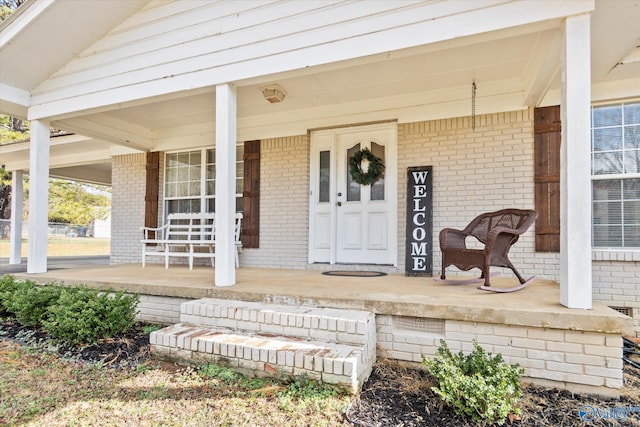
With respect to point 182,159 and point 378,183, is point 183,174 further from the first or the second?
point 378,183

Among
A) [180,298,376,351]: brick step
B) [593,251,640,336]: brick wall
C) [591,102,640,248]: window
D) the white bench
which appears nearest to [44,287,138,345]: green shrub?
[180,298,376,351]: brick step

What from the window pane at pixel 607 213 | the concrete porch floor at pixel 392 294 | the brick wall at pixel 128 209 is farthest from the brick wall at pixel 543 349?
the brick wall at pixel 128 209

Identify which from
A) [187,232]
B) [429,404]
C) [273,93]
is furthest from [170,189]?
[429,404]

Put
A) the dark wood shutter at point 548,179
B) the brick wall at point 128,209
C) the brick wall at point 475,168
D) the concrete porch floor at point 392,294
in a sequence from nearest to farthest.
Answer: the concrete porch floor at point 392,294, the dark wood shutter at point 548,179, the brick wall at point 475,168, the brick wall at point 128,209

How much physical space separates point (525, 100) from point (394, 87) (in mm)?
1426

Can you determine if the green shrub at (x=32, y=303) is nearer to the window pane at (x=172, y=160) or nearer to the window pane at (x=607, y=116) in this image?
the window pane at (x=172, y=160)

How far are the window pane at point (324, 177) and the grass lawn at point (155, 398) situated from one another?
9.79ft

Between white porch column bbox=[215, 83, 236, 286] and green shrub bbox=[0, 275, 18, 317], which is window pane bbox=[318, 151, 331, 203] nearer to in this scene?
white porch column bbox=[215, 83, 236, 286]

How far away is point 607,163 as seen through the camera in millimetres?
3803

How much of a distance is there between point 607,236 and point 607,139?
3.36ft

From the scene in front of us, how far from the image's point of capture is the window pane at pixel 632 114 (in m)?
3.76

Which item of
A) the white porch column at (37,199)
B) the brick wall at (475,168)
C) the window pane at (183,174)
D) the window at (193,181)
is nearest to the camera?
the brick wall at (475,168)

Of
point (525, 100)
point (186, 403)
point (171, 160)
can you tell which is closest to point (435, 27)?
point (525, 100)

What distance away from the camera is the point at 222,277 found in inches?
135
